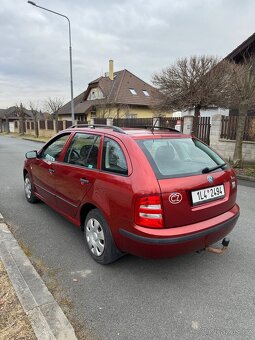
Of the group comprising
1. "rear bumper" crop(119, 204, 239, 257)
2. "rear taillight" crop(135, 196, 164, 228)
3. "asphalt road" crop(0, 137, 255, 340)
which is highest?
"rear taillight" crop(135, 196, 164, 228)

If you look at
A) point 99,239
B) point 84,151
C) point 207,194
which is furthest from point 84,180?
point 207,194

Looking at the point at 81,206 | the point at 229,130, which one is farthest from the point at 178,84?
the point at 81,206

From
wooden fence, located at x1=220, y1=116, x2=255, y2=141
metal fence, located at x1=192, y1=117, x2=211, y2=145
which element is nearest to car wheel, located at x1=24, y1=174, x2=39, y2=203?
wooden fence, located at x1=220, y1=116, x2=255, y2=141

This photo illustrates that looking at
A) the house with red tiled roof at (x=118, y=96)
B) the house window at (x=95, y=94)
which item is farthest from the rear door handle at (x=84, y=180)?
the house window at (x=95, y=94)

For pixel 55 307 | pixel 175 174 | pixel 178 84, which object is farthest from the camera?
pixel 178 84

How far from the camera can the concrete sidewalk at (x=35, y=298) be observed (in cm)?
212

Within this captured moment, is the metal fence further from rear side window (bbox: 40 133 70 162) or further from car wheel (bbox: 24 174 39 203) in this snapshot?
rear side window (bbox: 40 133 70 162)

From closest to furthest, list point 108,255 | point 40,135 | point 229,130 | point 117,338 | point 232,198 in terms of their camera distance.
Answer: point 117,338, point 108,255, point 232,198, point 229,130, point 40,135

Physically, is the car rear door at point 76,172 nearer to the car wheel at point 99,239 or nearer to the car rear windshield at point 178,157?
the car wheel at point 99,239

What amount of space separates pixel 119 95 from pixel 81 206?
29450 mm

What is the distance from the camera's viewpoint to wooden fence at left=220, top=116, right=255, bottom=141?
405 inches

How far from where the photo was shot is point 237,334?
2.19 m

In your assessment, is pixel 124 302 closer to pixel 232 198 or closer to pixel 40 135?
pixel 232 198

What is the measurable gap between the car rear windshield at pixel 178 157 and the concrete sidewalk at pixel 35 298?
1486 millimetres
